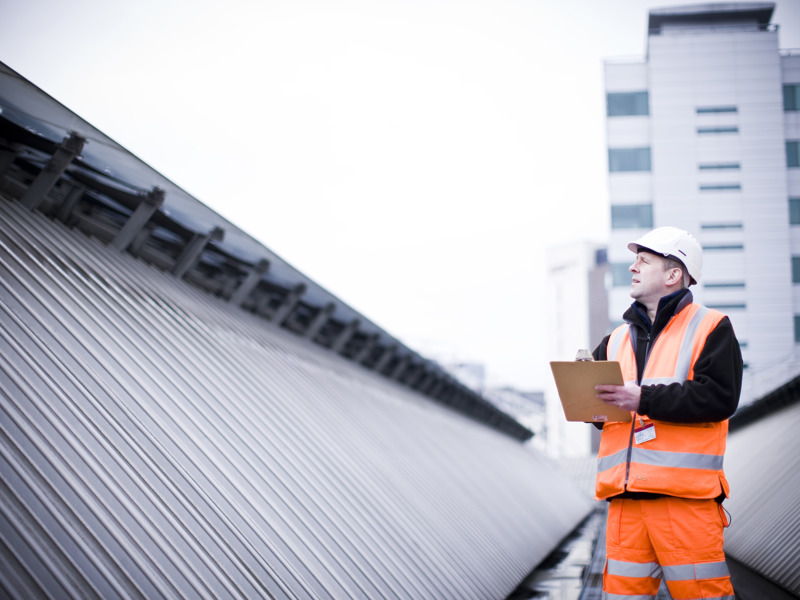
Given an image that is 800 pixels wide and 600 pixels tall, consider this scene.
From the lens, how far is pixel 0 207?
502 cm

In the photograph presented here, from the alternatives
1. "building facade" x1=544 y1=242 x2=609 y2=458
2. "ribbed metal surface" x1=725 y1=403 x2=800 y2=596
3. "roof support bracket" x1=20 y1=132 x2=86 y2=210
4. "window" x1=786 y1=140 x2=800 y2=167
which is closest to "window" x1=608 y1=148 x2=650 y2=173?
"window" x1=786 y1=140 x2=800 y2=167

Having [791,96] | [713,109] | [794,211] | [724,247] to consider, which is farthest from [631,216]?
[791,96]

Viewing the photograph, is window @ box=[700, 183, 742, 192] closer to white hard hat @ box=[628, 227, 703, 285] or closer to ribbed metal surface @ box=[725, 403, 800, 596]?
ribbed metal surface @ box=[725, 403, 800, 596]

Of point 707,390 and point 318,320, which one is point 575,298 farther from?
point 707,390

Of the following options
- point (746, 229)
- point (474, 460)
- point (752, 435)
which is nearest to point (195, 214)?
point (474, 460)

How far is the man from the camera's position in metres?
3.14

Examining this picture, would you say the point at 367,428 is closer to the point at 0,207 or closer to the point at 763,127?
the point at 0,207

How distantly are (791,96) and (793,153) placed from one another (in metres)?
3.06

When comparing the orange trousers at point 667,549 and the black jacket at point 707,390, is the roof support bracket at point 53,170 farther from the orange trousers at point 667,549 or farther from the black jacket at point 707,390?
the orange trousers at point 667,549

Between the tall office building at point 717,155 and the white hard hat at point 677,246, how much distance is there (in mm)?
35544

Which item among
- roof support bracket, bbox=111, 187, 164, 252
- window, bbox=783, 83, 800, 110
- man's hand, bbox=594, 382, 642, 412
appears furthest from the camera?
window, bbox=783, 83, 800, 110

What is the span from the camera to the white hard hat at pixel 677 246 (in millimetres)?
3568

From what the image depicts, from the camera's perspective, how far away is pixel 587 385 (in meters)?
3.44

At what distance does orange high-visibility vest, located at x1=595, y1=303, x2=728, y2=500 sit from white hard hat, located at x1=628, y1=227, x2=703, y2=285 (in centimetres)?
23
